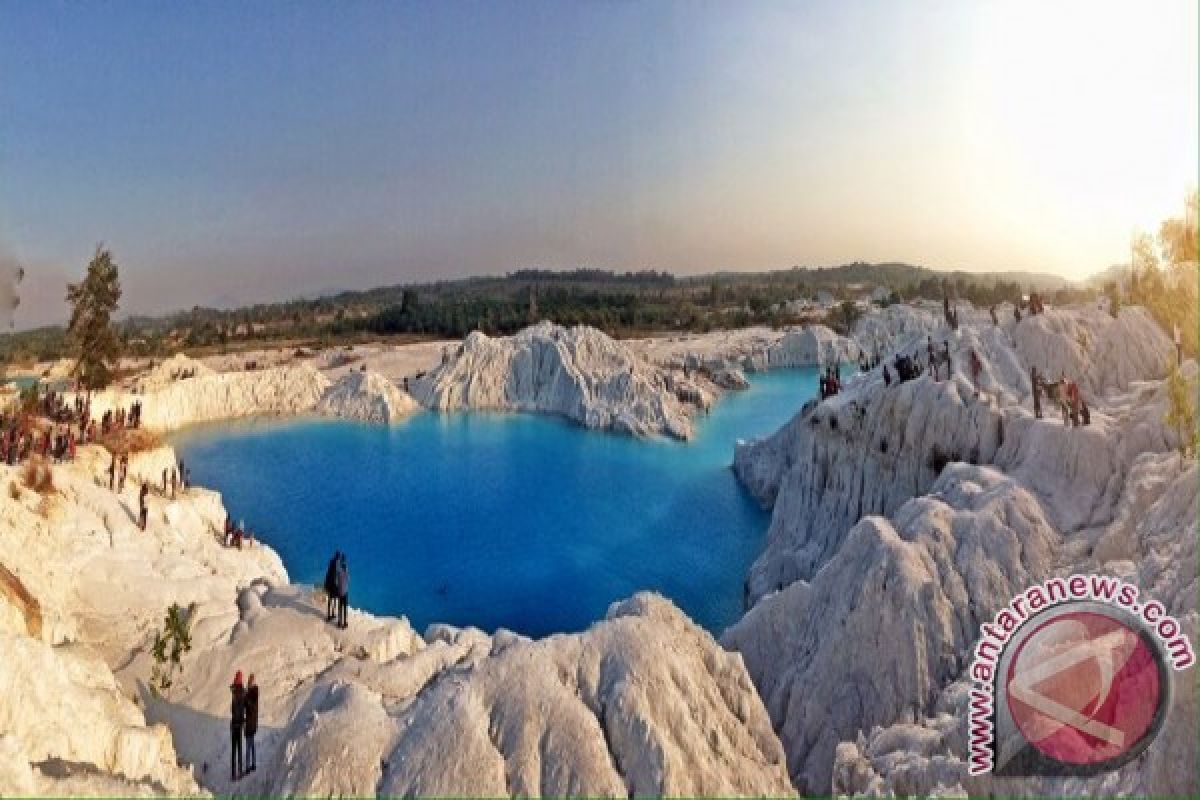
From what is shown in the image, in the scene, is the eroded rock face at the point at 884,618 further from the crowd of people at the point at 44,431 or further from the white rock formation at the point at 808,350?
the white rock formation at the point at 808,350

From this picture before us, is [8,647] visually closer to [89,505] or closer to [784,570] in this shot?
[89,505]

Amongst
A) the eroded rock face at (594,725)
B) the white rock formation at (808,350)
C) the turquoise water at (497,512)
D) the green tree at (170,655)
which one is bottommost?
the turquoise water at (497,512)

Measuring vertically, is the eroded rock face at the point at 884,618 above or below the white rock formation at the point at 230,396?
below

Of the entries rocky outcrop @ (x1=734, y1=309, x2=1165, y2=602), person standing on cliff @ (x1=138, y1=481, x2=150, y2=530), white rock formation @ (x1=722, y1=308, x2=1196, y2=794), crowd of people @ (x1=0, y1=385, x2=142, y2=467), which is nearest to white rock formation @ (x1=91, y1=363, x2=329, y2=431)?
crowd of people @ (x1=0, y1=385, x2=142, y2=467)

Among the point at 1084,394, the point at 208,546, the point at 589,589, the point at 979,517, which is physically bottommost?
the point at 589,589

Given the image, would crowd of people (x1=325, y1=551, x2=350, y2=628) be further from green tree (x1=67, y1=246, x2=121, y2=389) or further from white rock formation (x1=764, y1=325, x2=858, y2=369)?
white rock formation (x1=764, y1=325, x2=858, y2=369)

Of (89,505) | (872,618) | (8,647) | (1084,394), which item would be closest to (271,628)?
(8,647)

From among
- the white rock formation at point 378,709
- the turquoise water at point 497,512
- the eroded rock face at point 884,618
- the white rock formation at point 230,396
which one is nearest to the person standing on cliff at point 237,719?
the white rock formation at point 378,709

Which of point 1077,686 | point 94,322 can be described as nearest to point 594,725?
point 1077,686
